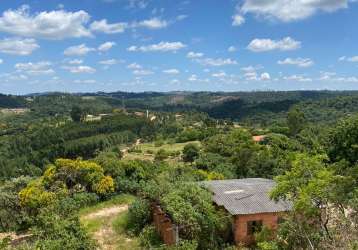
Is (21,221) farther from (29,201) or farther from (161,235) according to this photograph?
(161,235)

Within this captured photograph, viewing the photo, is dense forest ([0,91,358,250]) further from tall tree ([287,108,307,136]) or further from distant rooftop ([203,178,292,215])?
tall tree ([287,108,307,136])

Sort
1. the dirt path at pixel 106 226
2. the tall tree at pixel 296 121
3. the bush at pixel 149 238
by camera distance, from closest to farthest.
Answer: the bush at pixel 149 238 < the dirt path at pixel 106 226 < the tall tree at pixel 296 121

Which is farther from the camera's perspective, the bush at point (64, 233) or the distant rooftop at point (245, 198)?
the distant rooftop at point (245, 198)

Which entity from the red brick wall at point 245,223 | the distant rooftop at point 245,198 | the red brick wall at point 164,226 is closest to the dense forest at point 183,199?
the red brick wall at point 164,226

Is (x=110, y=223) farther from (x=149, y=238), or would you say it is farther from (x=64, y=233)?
(x=64, y=233)

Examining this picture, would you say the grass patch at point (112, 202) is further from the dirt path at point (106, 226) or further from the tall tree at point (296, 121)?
the tall tree at point (296, 121)

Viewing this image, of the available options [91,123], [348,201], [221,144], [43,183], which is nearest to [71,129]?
[91,123]

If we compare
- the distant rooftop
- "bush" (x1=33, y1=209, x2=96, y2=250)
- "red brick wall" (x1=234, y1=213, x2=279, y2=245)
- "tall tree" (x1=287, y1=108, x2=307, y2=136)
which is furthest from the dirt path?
"tall tree" (x1=287, y1=108, x2=307, y2=136)
